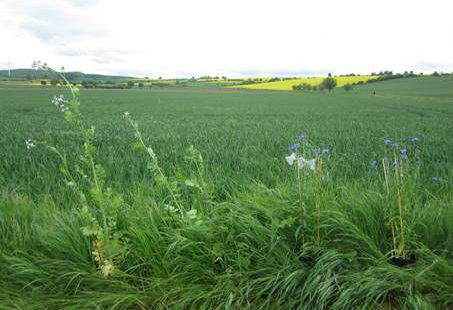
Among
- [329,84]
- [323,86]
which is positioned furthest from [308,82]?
[329,84]

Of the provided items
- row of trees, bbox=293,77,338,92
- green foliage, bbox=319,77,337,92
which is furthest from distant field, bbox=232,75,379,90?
green foliage, bbox=319,77,337,92

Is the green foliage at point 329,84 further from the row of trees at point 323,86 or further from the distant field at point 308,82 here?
the distant field at point 308,82

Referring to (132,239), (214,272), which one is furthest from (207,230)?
(132,239)

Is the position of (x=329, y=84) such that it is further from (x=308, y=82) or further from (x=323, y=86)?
(x=308, y=82)

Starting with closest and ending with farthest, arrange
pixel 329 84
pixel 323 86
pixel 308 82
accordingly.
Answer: pixel 329 84, pixel 323 86, pixel 308 82

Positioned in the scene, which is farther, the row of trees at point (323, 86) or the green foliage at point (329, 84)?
the row of trees at point (323, 86)

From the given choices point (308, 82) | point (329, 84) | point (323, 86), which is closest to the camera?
point (329, 84)

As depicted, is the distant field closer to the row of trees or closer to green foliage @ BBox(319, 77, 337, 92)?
the row of trees

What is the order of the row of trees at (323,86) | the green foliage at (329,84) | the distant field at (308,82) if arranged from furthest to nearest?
the distant field at (308,82) → the row of trees at (323,86) → the green foliage at (329,84)

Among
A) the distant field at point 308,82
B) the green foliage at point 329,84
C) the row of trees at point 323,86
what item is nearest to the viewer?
the green foliage at point 329,84

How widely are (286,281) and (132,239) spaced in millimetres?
1149

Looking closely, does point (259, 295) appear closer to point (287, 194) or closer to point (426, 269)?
point (287, 194)

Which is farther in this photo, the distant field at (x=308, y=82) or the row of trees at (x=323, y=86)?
the distant field at (x=308, y=82)

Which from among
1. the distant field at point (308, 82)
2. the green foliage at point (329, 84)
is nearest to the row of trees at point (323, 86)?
the green foliage at point (329, 84)
